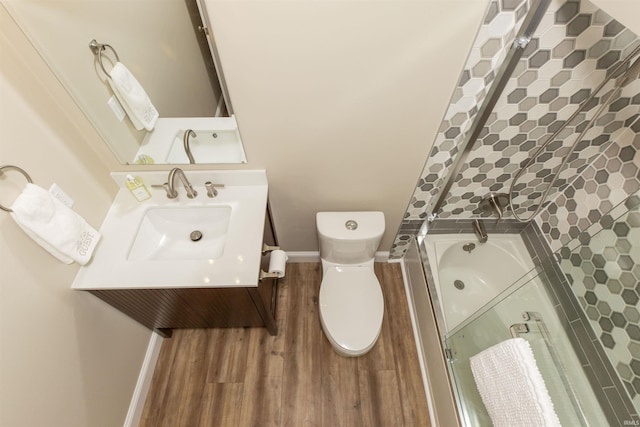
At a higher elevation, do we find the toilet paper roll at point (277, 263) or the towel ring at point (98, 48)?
the towel ring at point (98, 48)

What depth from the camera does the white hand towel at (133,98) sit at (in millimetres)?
1123

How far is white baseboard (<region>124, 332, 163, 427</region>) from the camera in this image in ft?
4.77

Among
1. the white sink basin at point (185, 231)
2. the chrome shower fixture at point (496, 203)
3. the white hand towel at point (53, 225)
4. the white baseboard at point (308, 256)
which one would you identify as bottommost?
the white hand towel at point (53, 225)

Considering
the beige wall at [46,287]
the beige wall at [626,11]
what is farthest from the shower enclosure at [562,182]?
the beige wall at [46,287]

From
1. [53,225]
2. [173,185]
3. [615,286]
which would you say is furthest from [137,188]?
[615,286]

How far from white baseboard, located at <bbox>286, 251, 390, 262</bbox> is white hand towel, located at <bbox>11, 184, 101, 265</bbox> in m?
1.18

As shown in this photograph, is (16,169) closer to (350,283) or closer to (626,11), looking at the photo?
(350,283)

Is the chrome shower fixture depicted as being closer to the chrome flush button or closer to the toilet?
the toilet

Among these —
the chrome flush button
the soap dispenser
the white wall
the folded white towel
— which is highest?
the white wall

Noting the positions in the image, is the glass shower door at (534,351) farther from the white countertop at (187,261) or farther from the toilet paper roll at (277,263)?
the white countertop at (187,261)

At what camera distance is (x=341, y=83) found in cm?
106

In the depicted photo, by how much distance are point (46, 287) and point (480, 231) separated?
7.00ft

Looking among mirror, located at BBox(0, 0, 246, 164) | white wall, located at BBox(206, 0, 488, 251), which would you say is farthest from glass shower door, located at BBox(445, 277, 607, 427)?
mirror, located at BBox(0, 0, 246, 164)

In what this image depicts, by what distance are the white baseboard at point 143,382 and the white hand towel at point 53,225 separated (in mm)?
789
